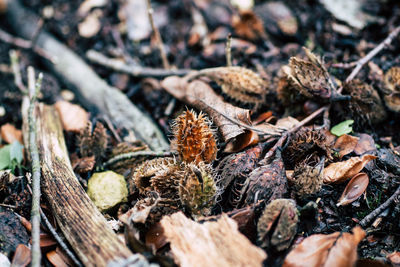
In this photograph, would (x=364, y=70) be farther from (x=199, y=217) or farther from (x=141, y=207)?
(x=141, y=207)

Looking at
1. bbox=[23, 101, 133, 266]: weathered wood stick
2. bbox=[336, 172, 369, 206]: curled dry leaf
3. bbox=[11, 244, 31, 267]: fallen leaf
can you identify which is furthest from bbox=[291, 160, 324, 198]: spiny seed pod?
bbox=[11, 244, 31, 267]: fallen leaf

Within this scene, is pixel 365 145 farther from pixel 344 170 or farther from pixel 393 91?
pixel 393 91

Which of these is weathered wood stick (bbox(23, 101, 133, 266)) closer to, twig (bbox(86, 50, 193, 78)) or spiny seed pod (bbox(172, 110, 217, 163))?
spiny seed pod (bbox(172, 110, 217, 163))

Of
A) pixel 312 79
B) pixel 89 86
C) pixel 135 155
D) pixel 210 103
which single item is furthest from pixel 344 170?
pixel 89 86

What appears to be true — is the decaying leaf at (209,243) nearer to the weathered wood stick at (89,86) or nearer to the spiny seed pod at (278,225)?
the spiny seed pod at (278,225)

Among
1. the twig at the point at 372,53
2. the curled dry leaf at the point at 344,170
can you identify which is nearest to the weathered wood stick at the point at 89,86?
the curled dry leaf at the point at 344,170
